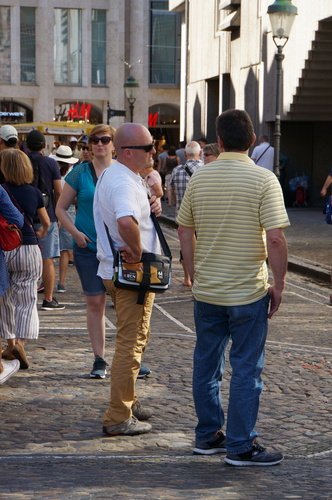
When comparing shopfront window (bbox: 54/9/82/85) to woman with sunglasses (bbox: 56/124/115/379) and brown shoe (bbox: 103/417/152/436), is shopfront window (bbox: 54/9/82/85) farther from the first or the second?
brown shoe (bbox: 103/417/152/436)

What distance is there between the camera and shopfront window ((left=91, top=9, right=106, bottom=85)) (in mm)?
55281

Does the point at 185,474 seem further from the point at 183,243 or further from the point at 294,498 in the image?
the point at 183,243

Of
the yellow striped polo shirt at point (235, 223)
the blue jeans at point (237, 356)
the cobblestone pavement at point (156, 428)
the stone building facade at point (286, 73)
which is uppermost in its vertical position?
the stone building facade at point (286, 73)

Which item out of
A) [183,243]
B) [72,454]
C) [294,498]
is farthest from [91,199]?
[294,498]

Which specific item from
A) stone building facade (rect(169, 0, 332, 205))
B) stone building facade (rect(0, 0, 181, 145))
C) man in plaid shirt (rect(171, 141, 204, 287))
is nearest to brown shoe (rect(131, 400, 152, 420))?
man in plaid shirt (rect(171, 141, 204, 287))

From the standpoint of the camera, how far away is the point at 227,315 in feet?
17.2

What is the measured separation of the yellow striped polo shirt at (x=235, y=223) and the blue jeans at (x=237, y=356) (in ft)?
0.28

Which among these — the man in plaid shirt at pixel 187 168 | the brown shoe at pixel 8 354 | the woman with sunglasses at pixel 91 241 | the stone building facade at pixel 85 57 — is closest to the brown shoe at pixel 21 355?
the brown shoe at pixel 8 354

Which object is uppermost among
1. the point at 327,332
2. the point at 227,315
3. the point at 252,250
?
the point at 252,250

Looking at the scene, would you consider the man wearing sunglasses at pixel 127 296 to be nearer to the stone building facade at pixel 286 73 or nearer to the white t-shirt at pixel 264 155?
the white t-shirt at pixel 264 155

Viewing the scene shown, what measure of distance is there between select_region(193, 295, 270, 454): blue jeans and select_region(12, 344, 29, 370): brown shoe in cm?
247

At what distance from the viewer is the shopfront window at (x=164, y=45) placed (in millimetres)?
55562

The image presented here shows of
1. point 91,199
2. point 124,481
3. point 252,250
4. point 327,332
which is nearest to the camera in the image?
point 124,481

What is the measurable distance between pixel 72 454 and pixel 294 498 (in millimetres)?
1461
